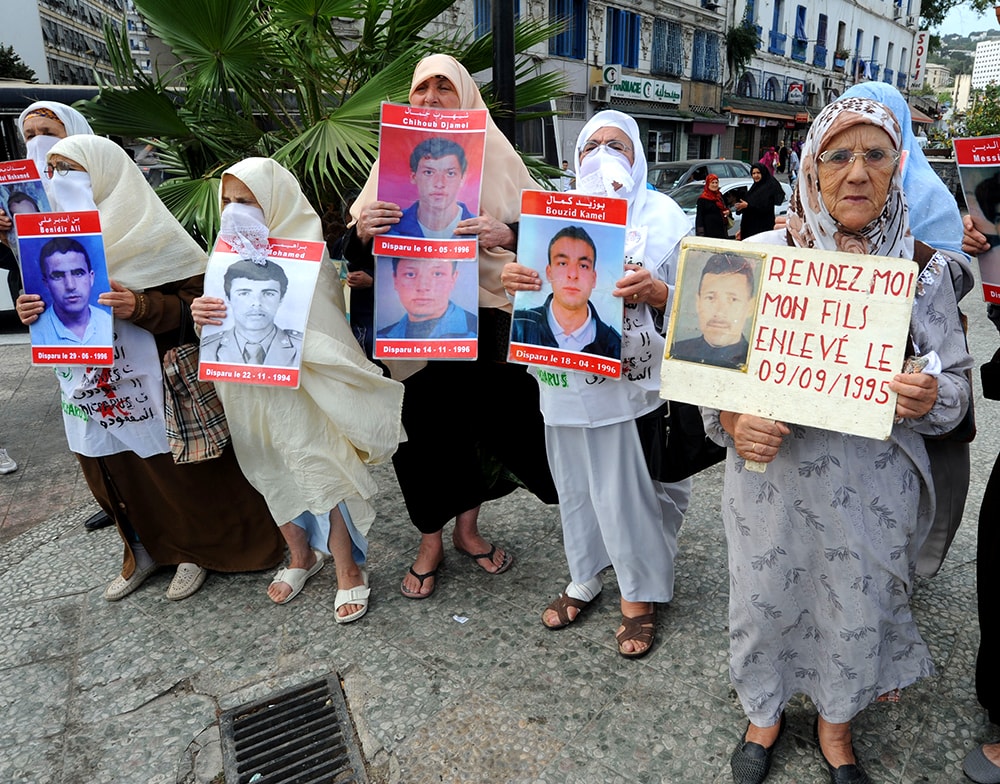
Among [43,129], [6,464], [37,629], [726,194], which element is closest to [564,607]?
[37,629]

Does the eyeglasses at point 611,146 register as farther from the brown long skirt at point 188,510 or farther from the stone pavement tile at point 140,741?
the stone pavement tile at point 140,741

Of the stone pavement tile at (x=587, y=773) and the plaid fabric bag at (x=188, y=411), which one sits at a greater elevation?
the plaid fabric bag at (x=188, y=411)

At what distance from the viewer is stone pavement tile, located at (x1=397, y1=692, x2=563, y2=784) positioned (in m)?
2.11

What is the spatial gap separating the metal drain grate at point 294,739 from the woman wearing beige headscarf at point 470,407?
24.7 inches

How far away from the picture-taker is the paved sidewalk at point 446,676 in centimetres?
214

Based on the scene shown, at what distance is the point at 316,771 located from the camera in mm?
2191

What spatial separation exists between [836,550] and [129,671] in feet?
8.05

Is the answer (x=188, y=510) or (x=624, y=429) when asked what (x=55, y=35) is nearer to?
(x=188, y=510)

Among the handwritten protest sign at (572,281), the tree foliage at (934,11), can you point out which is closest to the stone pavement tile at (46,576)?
the handwritten protest sign at (572,281)

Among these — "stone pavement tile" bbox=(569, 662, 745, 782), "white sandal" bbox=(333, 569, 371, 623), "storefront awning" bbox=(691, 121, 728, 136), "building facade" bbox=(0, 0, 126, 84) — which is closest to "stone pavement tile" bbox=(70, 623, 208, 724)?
"white sandal" bbox=(333, 569, 371, 623)

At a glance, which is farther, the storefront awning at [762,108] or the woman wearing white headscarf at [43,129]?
the storefront awning at [762,108]

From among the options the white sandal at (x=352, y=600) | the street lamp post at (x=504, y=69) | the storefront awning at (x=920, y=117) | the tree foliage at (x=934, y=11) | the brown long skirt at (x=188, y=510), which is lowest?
the white sandal at (x=352, y=600)

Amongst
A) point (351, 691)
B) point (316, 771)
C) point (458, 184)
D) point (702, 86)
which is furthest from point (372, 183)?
point (702, 86)

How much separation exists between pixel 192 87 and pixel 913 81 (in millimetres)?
46027
